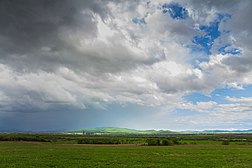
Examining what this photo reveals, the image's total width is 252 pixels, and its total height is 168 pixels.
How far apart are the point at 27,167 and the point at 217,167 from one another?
25818 millimetres

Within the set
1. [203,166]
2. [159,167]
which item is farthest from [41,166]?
[203,166]

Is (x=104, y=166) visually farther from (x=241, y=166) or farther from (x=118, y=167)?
(x=241, y=166)

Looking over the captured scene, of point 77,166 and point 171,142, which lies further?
point 171,142

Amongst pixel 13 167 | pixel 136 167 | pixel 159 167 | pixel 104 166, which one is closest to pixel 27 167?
pixel 13 167

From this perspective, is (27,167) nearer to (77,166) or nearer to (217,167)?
(77,166)

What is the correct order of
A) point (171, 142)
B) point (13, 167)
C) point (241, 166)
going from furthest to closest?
point (171, 142), point (241, 166), point (13, 167)

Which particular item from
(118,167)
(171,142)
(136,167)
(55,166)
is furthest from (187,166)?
(171,142)

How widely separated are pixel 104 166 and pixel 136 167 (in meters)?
4.57

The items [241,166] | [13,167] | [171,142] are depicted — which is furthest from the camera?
[171,142]

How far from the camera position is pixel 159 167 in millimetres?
34656

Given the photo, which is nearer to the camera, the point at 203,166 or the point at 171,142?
the point at 203,166

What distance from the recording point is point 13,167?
3422cm

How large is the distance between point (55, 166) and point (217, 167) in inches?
881

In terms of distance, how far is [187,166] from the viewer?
36094mm
